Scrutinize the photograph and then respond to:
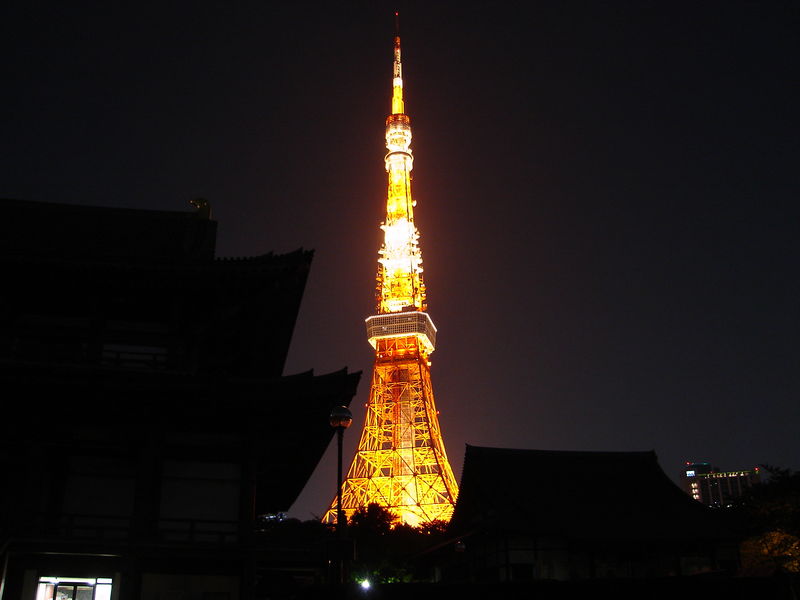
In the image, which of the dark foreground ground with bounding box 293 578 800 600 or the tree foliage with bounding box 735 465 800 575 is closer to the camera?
the dark foreground ground with bounding box 293 578 800 600

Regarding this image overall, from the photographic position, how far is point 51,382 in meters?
13.9

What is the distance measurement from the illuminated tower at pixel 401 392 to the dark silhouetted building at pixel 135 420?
45682 millimetres

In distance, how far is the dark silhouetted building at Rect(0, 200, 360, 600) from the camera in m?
14.0

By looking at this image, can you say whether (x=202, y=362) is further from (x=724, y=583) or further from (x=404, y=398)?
(x=404, y=398)

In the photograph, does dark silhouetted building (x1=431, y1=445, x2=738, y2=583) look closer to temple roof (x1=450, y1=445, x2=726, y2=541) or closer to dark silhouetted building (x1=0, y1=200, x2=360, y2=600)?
temple roof (x1=450, y1=445, x2=726, y2=541)

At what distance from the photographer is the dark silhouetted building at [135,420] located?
45.8 feet

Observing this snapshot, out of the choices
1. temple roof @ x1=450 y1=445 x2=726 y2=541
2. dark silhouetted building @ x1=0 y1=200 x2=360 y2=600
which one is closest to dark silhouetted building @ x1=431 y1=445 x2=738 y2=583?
temple roof @ x1=450 y1=445 x2=726 y2=541

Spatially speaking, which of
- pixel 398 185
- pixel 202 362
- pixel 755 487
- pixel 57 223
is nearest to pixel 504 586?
pixel 202 362

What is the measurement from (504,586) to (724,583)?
332 cm

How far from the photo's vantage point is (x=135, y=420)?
584 inches

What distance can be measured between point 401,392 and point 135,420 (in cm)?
5569

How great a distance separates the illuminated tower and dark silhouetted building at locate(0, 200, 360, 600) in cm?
4568

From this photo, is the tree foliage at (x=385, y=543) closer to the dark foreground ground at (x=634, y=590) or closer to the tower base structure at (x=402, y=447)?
the tower base structure at (x=402, y=447)

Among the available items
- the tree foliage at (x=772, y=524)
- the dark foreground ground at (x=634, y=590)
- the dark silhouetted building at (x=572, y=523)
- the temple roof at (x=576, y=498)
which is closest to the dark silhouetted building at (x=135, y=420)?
the dark foreground ground at (x=634, y=590)
